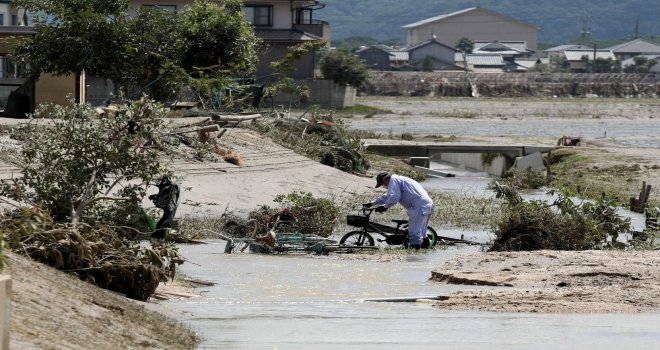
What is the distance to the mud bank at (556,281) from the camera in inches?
616

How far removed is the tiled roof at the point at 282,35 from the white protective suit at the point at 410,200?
178 feet

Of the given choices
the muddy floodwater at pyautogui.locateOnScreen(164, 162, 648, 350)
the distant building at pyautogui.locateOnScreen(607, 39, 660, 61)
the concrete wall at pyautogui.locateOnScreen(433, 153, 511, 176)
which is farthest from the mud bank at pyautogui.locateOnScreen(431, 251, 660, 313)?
the distant building at pyautogui.locateOnScreen(607, 39, 660, 61)

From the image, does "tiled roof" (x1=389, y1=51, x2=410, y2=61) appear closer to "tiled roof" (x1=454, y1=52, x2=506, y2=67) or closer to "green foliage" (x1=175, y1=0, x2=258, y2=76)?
"tiled roof" (x1=454, y1=52, x2=506, y2=67)

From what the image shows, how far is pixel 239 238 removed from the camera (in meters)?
22.4

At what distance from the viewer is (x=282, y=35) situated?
252 ft

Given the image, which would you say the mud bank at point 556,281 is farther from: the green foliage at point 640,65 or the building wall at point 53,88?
the green foliage at point 640,65

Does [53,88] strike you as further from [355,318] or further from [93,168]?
[355,318]

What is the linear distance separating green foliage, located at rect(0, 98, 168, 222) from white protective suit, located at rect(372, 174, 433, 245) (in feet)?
15.4

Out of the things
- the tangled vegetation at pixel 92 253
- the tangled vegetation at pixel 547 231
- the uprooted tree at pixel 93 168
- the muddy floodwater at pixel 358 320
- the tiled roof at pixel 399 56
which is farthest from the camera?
the tiled roof at pixel 399 56

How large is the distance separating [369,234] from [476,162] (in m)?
30.0

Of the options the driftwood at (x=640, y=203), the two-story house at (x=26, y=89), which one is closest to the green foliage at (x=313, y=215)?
the driftwood at (x=640, y=203)

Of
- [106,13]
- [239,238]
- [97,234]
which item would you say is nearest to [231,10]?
[106,13]

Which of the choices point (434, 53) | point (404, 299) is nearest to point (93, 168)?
point (404, 299)

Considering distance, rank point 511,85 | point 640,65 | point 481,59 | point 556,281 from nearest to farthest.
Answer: point 556,281, point 511,85, point 640,65, point 481,59
